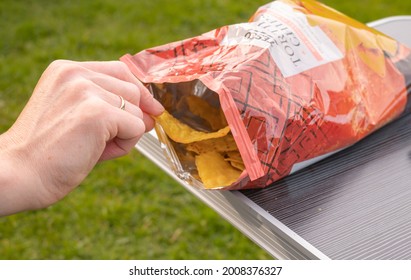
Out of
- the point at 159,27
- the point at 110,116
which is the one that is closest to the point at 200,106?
the point at 110,116

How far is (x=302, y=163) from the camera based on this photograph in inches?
36.9

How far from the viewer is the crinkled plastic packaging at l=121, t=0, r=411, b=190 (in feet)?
2.78

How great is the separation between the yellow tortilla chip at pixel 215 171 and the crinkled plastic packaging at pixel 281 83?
0.06ft

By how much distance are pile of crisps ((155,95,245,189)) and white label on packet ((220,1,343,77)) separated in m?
0.12

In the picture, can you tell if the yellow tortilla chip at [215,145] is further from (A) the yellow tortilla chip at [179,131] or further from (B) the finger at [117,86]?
(B) the finger at [117,86]

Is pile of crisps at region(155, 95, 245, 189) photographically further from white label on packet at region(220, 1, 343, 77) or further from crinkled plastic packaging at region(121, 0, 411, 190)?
white label on packet at region(220, 1, 343, 77)

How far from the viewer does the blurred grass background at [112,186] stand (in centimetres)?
175

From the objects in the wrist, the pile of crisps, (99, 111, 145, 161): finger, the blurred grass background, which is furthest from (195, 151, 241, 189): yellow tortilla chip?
the blurred grass background

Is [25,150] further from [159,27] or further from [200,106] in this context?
[159,27]

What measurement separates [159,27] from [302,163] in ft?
6.09

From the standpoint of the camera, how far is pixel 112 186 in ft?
6.41

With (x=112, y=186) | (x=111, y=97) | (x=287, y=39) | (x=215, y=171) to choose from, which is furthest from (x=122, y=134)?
(x=112, y=186)

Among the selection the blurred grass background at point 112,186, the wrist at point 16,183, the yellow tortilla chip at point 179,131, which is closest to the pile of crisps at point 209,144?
the yellow tortilla chip at point 179,131

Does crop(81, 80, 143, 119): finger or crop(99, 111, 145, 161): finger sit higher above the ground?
crop(81, 80, 143, 119): finger
